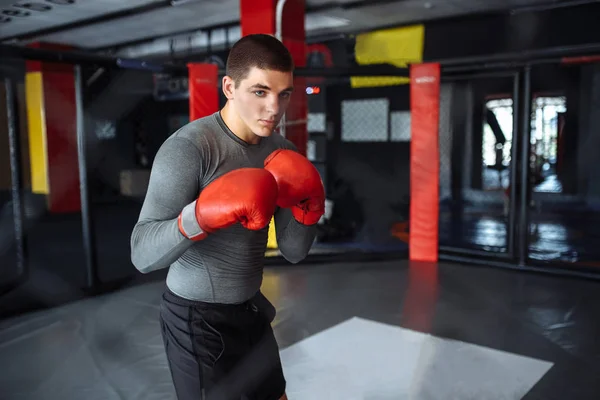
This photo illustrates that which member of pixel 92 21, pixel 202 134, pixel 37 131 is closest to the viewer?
pixel 202 134

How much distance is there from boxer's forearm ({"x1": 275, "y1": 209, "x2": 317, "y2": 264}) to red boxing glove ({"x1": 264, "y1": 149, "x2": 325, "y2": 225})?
0.11ft

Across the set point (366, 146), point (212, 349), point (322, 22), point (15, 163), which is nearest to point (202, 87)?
point (15, 163)

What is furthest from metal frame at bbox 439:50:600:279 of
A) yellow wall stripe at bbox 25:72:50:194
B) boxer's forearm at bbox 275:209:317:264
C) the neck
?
yellow wall stripe at bbox 25:72:50:194

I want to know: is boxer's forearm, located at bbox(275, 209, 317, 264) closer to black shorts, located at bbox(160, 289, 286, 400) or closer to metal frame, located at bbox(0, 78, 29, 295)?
black shorts, located at bbox(160, 289, 286, 400)

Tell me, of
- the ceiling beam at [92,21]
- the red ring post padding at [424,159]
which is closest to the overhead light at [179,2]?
the ceiling beam at [92,21]

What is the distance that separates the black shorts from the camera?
121 cm

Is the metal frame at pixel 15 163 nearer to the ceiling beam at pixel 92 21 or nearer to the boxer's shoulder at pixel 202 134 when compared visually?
the boxer's shoulder at pixel 202 134

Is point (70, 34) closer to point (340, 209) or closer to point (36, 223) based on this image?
point (36, 223)

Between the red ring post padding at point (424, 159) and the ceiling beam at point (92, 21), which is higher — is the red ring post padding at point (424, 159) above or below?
below

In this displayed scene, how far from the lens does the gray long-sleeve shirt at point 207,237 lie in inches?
42.9

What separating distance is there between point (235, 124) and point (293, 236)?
0.35m

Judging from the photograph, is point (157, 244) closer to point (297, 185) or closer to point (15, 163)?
point (297, 185)

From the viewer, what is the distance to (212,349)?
122 cm

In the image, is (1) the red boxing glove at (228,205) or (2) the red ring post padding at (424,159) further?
(2) the red ring post padding at (424,159)
